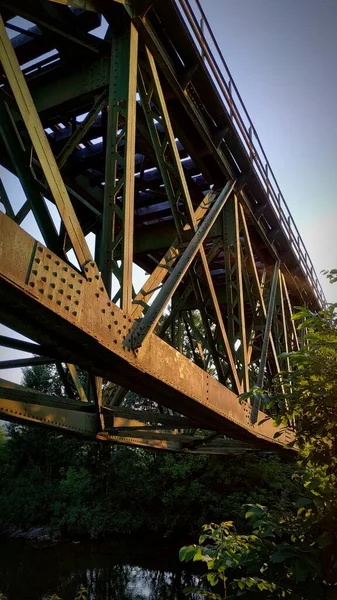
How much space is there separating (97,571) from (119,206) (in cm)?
1652

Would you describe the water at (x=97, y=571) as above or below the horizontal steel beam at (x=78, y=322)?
below

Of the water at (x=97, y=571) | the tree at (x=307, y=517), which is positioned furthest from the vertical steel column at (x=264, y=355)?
the water at (x=97, y=571)

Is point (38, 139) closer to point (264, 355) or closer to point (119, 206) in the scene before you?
point (119, 206)

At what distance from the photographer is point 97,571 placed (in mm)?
16594

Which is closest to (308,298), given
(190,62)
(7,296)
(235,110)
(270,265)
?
(270,265)

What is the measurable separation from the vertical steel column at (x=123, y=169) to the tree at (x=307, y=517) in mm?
1677

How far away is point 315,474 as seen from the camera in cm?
288

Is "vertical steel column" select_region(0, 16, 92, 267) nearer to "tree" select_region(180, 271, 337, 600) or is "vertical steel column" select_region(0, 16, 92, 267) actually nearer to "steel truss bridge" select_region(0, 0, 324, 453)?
"steel truss bridge" select_region(0, 0, 324, 453)

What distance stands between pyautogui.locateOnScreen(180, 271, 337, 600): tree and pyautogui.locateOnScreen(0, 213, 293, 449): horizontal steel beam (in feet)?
0.81

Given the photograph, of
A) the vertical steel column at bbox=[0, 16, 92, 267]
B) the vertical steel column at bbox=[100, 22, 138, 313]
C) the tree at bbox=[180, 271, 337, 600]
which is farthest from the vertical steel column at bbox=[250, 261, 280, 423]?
the vertical steel column at bbox=[0, 16, 92, 267]

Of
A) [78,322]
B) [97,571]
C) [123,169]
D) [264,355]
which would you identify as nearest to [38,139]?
[123,169]

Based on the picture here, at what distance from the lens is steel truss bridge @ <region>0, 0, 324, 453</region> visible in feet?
9.99

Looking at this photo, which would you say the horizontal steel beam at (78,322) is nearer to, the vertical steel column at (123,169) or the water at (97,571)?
the vertical steel column at (123,169)

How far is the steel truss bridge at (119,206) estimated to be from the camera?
3.04 m
